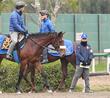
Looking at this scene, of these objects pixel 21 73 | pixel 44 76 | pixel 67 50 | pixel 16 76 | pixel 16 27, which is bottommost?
pixel 16 76

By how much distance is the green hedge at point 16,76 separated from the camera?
18.0m

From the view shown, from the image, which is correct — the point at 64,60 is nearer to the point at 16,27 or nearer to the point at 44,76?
the point at 44,76

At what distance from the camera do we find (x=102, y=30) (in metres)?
33.6

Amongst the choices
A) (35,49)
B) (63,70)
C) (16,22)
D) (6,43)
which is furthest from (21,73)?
(63,70)

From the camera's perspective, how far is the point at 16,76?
1806 cm

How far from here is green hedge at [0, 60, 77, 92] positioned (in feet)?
59.1

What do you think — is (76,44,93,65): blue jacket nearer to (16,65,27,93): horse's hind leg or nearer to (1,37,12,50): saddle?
(16,65,27,93): horse's hind leg

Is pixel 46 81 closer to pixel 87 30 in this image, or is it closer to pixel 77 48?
pixel 77 48

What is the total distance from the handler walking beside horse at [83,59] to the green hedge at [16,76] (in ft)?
3.01

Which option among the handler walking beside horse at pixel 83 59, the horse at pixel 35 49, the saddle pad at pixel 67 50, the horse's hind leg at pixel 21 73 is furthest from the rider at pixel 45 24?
the handler walking beside horse at pixel 83 59

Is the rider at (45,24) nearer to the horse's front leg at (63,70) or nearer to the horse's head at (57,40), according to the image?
the horse's head at (57,40)

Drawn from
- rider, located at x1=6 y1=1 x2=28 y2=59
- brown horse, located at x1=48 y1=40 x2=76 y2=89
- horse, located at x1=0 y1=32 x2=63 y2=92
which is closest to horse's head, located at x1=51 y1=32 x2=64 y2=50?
horse, located at x1=0 y1=32 x2=63 y2=92

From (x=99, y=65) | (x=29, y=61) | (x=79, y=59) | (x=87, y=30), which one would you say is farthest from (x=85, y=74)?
(x=87, y=30)

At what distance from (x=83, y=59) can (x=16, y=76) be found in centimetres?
229
